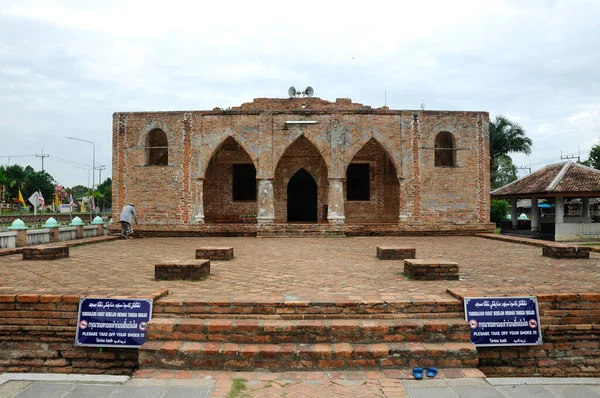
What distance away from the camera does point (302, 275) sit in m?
6.50

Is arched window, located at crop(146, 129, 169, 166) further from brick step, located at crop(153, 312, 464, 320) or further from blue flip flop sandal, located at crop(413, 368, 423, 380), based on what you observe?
blue flip flop sandal, located at crop(413, 368, 423, 380)

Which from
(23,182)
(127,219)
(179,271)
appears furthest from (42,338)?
(23,182)

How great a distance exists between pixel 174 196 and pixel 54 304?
484 inches

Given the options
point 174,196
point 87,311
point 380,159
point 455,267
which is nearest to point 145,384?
point 87,311

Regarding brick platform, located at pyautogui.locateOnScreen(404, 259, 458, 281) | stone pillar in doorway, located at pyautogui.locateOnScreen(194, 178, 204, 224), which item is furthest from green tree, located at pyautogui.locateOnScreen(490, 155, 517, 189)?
brick platform, located at pyautogui.locateOnScreen(404, 259, 458, 281)

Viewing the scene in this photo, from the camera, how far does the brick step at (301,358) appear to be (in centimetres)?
394

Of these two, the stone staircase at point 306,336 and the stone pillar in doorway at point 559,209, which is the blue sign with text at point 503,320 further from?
the stone pillar in doorway at point 559,209

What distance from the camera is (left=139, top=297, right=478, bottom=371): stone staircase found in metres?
3.96

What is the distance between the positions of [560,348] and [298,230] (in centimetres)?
1128

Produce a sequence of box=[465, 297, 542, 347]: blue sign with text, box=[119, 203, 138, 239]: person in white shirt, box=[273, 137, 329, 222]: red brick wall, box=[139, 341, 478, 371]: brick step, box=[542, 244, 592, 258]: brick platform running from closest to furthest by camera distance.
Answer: box=[139, 341, 478, 371]: brick step < box=[465, 297, 542, 347]: blue sign with text < box=[542, 244, 592, 258]: brick platform < box=[119, 203, 138, 239]: person in white shirt < box=[273, 137, 329, 222]: red brick wall

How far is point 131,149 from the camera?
16859mm

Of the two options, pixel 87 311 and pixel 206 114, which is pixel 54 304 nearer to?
pixel 87 311

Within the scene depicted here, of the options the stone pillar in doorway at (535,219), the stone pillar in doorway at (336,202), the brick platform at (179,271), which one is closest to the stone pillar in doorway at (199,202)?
the stone pillar in doorway at (336,202)

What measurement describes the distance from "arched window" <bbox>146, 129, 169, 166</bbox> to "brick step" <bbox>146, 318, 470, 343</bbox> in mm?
14155
